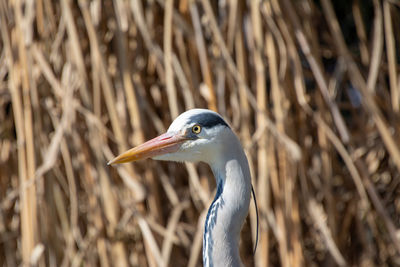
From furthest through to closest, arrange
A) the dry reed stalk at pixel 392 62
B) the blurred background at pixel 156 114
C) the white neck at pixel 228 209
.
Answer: the dry reed stalk at pixel 392 62
the blurred background at pixel 156 114
the white neck at pixel 228 209

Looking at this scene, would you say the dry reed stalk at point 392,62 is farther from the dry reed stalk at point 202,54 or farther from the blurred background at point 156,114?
the dry reed stalk at point 202,54

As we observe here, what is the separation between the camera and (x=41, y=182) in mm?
1820

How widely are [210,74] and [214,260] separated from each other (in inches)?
27.5

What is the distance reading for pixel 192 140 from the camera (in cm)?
128

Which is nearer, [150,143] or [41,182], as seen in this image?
[150,143]

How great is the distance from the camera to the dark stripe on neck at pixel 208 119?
1.26 m

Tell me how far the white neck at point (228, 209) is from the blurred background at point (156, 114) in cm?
50

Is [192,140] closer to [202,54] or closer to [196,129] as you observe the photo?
[196,129]

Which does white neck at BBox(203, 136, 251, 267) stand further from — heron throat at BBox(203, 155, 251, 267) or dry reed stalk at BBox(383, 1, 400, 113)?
dry reed stalk at BBox(383, 1, 400, 113)

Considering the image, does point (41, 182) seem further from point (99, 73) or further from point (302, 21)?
point (302, 21)

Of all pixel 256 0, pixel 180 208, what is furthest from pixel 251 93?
pixel 180 208

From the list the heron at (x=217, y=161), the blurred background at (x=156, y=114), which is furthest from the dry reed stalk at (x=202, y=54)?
the heron at (x=217, y=161)

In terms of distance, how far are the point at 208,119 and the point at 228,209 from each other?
176mm

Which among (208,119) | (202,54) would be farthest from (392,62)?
(208,119)
